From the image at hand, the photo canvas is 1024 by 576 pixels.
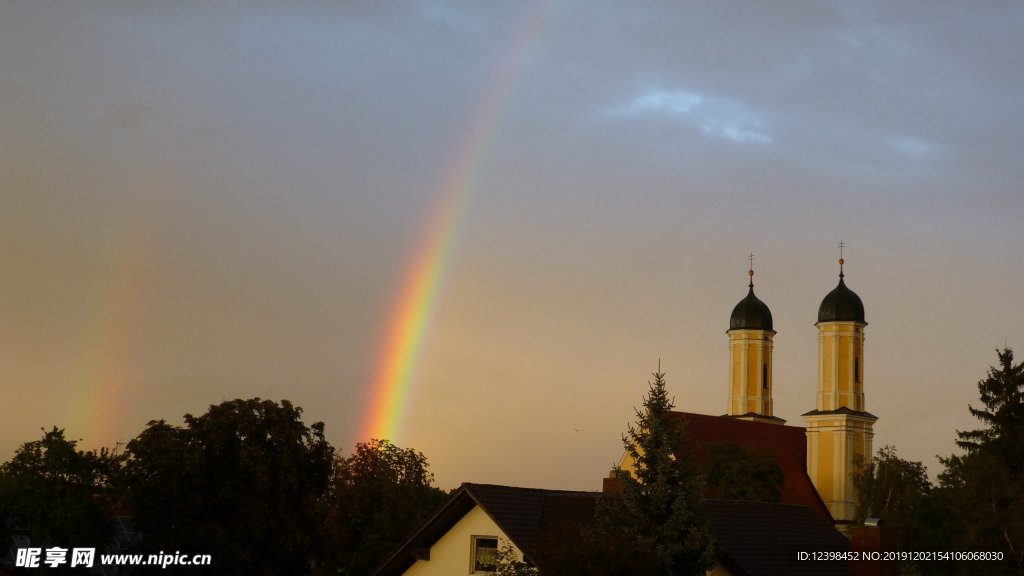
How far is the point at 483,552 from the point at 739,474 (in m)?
58.5

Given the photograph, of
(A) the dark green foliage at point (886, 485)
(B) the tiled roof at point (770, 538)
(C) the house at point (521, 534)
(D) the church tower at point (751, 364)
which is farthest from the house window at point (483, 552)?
(D) the church tower at point (751, 364)

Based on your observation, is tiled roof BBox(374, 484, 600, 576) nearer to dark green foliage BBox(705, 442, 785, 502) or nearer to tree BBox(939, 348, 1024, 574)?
tree BBox(939, 348, 1024, 574)

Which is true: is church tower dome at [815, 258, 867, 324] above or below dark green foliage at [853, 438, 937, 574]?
above

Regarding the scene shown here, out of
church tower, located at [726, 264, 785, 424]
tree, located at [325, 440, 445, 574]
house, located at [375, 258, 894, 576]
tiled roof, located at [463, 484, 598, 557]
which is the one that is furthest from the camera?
church tower, located at [726, 264, 785, 424]

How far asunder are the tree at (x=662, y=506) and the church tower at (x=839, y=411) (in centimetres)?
8378

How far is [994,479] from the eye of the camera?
49.7 m

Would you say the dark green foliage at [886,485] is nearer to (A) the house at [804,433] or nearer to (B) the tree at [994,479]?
(A) the house at [804,433]

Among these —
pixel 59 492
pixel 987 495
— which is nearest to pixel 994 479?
pixel 987 495

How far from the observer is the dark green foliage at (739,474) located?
3627 inches

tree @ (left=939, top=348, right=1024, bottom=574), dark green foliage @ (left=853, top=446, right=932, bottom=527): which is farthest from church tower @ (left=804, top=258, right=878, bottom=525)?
tree @ (left=939, top=348, right=1024, bottom=574)

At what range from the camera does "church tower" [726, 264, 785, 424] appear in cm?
12375

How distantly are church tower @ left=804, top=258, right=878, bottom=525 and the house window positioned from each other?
8284 centimetres

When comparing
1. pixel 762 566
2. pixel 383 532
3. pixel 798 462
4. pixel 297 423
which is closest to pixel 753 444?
pixel 798 462

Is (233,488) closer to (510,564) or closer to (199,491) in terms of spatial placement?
(199,491)
